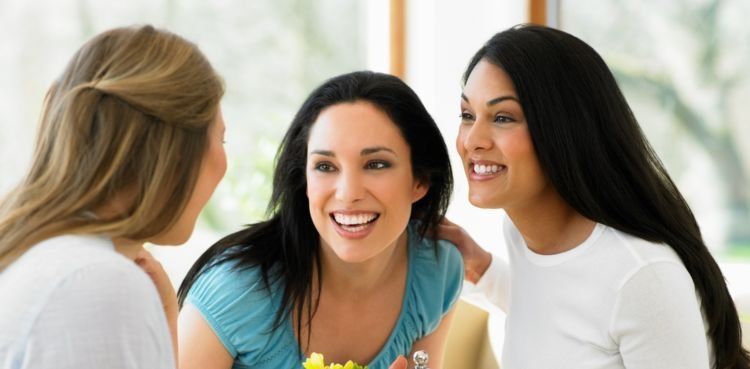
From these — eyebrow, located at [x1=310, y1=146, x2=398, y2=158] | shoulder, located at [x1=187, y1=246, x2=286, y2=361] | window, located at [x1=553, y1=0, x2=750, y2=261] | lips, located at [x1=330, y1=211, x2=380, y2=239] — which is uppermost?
window, located at [x1=553, y1=0, x2=750, y2=261]

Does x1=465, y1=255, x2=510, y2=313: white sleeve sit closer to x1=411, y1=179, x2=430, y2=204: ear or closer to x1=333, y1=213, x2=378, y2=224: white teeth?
x1=411, y1=179, x2=430, y2=204: ear

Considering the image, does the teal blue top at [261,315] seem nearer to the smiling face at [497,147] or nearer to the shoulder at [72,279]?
the smiling face at [497,147]

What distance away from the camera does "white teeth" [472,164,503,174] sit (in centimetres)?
204

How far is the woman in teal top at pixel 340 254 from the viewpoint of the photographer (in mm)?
2174

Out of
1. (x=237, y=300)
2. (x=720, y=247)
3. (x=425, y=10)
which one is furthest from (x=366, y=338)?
(x=425, y=10)

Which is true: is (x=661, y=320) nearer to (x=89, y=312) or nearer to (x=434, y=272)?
(x=434, y=272)

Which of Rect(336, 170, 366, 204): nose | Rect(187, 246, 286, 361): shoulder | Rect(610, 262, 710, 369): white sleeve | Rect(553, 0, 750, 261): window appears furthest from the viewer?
Rect(553, 0, 750, 261): window

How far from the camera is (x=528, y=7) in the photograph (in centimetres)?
414

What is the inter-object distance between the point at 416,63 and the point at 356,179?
237cm

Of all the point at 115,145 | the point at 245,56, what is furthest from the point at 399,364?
the point at 245,56

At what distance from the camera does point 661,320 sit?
1.83m

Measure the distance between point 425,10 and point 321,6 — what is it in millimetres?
546

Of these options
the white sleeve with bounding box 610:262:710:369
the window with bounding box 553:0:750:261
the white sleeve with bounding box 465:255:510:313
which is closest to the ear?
the white sleeve with bounding box 465:255:510:313

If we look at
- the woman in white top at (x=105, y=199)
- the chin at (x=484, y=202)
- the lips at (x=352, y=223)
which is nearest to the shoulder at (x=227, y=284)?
the lips at (x=352, y=223)
